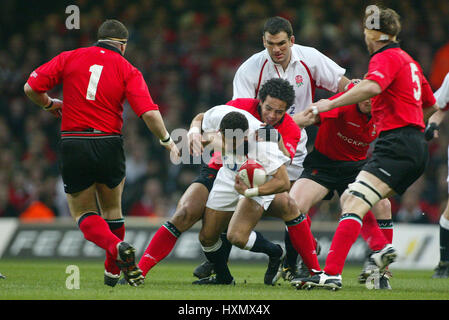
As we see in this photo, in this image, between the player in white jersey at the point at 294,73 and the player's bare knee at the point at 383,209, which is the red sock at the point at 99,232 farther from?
the player's bare knee at the point at 383,209

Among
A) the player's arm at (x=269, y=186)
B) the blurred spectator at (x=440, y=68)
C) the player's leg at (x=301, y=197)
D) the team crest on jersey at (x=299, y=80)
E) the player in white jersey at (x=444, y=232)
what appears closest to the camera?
the player's arm at (x=269, y=186)

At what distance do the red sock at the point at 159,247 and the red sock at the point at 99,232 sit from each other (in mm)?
606

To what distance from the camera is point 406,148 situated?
5.71 meters

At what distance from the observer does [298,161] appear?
7.39 meters

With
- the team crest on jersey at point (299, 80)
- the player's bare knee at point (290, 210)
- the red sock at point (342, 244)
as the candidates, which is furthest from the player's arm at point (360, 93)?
the team crest on jersey at point (299, 80)

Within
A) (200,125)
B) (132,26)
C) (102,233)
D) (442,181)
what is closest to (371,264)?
(200,125)

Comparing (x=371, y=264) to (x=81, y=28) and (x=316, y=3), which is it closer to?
(x=316, y=3)

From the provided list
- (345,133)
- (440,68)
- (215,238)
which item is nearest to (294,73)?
(345,133)

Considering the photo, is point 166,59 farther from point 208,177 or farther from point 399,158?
point 399,158

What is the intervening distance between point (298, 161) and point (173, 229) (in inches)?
59.5

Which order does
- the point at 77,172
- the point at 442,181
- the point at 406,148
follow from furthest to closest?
1. the point at 442,181
2. the point at 77,172
3. the point at 406,148

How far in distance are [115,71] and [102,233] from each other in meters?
1.34

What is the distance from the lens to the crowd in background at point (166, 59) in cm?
1270

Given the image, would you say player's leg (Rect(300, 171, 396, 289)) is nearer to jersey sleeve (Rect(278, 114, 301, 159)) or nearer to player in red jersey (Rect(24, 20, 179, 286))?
jersey sleeve (Rect(278, 114, 301, 159))
